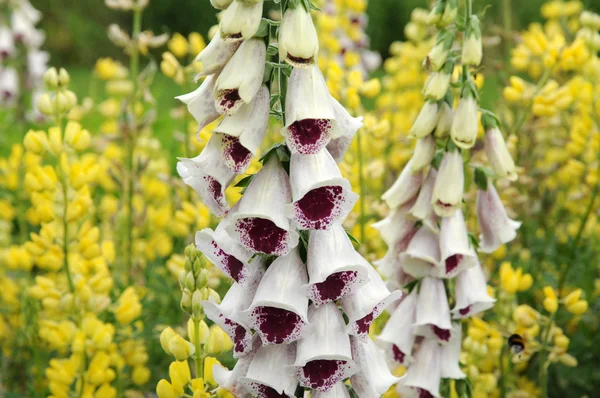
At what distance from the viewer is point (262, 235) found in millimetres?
1207

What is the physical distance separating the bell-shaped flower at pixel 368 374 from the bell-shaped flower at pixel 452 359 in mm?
445

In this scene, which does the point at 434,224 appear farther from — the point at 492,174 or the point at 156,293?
the point at 156,293

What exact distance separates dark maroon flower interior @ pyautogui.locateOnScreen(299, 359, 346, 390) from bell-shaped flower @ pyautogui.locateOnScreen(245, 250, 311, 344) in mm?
59

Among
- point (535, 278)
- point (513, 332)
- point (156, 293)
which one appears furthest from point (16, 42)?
point (513, 332)

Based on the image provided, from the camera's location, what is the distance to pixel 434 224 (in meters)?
1.76

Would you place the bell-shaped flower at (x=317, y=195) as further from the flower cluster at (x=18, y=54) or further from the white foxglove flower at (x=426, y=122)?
the flower cluster at (x=18, y=54)

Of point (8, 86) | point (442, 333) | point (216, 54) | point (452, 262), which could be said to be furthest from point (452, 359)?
point (8, 86)

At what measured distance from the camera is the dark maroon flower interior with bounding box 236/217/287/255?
47.3 inches

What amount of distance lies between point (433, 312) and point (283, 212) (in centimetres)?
65

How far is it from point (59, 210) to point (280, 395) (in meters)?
0.76

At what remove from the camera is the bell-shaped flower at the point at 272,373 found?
125 cm

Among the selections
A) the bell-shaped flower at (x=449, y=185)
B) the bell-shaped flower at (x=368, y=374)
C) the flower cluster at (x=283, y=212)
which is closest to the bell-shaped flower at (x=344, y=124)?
the flower cluster at (x=283, y=212)

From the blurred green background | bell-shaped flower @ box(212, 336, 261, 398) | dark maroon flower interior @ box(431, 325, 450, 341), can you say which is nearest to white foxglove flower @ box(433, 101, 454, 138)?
dark maroon flower interior @ box(431, 325, 450, 341)

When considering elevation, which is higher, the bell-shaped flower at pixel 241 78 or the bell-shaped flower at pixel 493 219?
the bell-shaped flower at pixel 493 219
